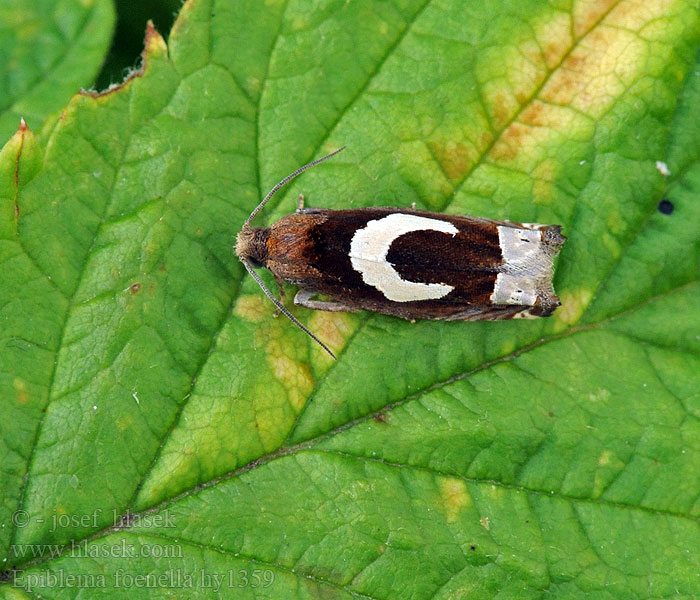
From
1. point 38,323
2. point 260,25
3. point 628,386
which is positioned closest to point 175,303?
point 38,323

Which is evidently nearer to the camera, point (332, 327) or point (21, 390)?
point (21, 390)

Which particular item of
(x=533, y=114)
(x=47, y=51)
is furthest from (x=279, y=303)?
(x=47, y=51)

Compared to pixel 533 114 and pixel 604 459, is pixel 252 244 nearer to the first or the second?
pixel 533 114

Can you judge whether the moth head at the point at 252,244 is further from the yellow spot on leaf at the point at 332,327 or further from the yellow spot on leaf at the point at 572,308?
the yellow spot on leaf at the point at 572,308

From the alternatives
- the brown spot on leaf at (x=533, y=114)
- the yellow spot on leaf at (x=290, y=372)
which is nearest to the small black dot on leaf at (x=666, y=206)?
the brown spot on leaf at (x=533, y=114)

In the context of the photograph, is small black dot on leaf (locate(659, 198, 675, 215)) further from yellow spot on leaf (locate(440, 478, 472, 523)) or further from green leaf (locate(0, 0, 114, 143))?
green leaf (locate(0, 0, 114, 143))
